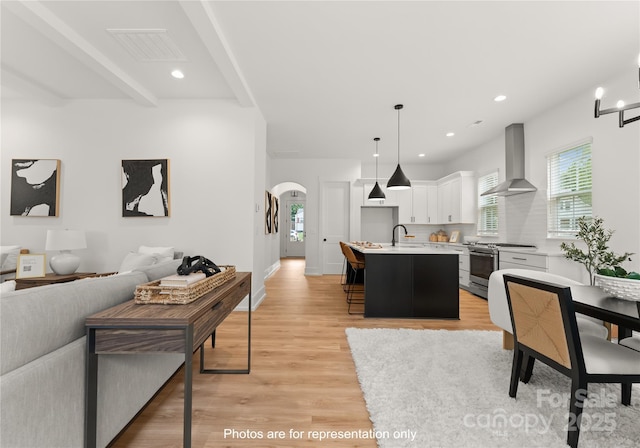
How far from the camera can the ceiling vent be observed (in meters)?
2.58

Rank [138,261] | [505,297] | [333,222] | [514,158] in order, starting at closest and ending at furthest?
[505,297] < [138,261] < [514,158] < [333,222]

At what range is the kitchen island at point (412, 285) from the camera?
3566 mm

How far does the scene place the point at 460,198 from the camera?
5.96m

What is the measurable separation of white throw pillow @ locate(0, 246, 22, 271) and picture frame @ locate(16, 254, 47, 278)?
1.81 ft

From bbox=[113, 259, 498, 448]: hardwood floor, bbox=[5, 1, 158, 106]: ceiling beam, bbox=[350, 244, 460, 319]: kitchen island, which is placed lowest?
bbox=[113, 259, 498, 448]: hardwood floor

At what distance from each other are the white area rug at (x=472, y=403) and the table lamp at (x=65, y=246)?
3641mm

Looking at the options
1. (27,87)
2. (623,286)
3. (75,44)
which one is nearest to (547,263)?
(623,286)

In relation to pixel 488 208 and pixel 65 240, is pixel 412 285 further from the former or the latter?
pixel 65 240

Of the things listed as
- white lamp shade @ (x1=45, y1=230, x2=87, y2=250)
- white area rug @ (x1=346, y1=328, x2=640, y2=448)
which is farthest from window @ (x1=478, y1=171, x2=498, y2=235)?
white lamp shade @ (x1=45, y1=230, x2=87, y2=250)

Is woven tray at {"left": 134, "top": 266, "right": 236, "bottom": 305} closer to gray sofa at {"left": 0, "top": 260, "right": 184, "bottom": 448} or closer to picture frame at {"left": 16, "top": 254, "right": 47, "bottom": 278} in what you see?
gray sofa at {"left": 0, "top": 260, "right": 184, "bottom": 448}

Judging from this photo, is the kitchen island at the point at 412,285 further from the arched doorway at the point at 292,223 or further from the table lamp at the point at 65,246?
the arched doorway at the point at 292,223

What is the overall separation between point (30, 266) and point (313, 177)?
5.25 metres

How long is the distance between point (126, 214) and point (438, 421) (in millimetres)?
4248

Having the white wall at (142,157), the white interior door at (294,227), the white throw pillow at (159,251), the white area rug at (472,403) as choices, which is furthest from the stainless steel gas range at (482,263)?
the white interior door at (294,227)
